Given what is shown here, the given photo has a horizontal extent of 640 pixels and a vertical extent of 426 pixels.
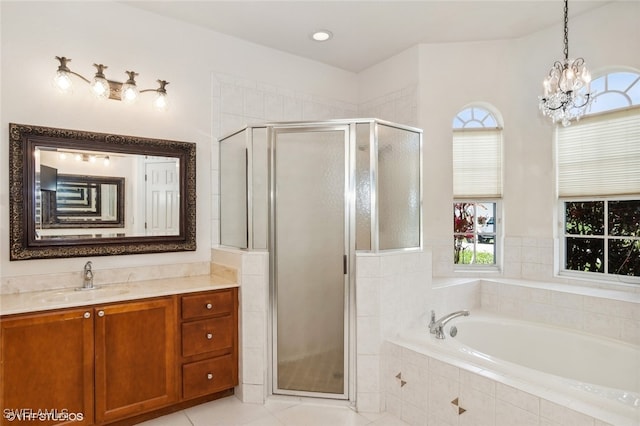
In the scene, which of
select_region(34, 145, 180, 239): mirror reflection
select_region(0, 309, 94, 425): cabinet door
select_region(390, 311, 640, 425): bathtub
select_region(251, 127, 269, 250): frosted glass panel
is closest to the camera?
select_region(390, 311, 640, 425): bathtub

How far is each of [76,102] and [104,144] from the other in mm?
315

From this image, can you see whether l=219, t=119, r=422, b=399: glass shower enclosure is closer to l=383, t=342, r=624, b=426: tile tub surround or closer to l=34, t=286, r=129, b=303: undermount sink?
l=383, t=342, r=624, b=426: tile tub surround

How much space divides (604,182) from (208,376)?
3.32m

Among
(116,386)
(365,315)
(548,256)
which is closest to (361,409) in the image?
(365,315)

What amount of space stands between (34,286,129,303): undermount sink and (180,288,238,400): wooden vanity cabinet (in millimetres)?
442

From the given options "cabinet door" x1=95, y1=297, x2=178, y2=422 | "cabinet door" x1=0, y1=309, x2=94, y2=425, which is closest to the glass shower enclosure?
"cabinet door" x1=95, y1=297, x2=178, y2=422

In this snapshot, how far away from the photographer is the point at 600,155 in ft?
9.34

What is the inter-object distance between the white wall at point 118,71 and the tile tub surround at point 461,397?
1739 mm

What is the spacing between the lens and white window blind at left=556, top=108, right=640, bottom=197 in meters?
2.70

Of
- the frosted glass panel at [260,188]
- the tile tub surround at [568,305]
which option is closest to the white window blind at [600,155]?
the tile tub surround at [568,305]

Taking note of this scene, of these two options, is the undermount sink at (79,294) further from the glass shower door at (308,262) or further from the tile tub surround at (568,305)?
the tile tub surround at (568,305)

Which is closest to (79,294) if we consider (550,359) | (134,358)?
(134,358)

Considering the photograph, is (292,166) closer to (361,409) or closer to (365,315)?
(365,315)

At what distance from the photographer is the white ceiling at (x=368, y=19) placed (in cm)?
271
